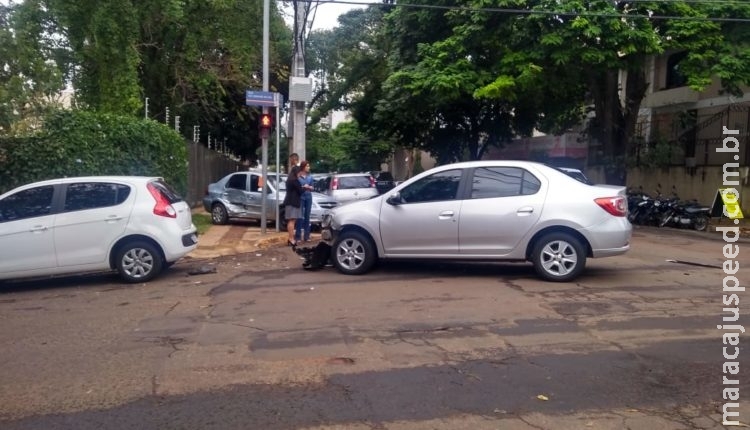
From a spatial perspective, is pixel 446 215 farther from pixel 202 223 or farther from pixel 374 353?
pixel 202 223

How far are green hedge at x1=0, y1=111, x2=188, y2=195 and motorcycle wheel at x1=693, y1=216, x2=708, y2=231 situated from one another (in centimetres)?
1418

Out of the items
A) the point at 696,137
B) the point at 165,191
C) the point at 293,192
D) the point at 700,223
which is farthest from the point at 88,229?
the point at 696,137

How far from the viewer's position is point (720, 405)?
16.3 ft

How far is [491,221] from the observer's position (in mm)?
9594

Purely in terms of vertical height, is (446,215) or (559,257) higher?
(446,215)

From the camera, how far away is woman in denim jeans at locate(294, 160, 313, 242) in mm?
14375

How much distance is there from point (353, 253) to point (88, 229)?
12.6ft

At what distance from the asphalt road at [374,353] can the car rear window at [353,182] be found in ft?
32.0

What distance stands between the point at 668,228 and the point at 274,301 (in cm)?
1432

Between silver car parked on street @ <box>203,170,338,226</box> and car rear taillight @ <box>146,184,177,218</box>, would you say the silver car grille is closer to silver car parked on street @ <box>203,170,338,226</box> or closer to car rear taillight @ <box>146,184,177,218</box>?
silver car parked on street @ <box>203,170,338,226</box>

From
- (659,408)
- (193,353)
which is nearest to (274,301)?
(193,353)

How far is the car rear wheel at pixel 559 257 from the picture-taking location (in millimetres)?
9359

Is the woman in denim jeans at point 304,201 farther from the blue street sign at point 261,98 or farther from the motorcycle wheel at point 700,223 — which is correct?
the motorcycle wheel at point 700,223

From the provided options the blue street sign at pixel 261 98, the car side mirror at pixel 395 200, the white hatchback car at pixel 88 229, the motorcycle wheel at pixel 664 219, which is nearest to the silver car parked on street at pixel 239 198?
the blue street sign at pixel 261 98
